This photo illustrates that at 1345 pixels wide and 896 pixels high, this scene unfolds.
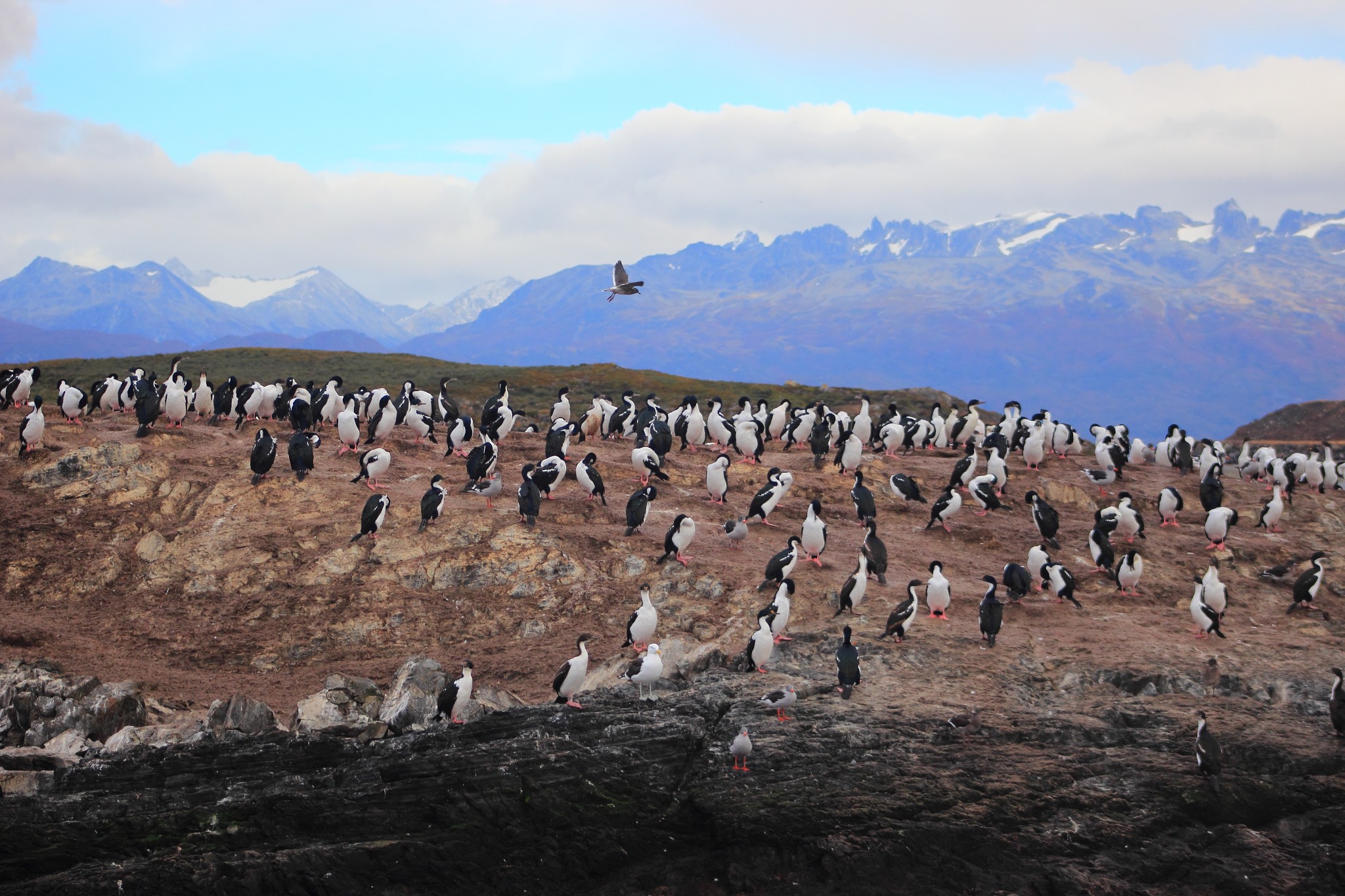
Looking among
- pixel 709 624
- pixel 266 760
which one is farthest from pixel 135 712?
pixel 709 624

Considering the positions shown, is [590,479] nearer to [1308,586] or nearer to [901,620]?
[901,620]

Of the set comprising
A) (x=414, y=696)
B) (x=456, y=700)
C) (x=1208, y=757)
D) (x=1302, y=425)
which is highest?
(x=1302, y=425)

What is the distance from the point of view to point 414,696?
14148mm

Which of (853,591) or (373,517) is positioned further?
(373,517)

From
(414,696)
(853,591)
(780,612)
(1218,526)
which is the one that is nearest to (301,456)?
(414,696)

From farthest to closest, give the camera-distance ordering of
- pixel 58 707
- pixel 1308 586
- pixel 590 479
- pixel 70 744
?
1. pixel 590 479
2. pixel 1308 586
3. pixel 58 707
4. pixel 70 744

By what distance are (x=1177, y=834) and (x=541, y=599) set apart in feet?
38.0

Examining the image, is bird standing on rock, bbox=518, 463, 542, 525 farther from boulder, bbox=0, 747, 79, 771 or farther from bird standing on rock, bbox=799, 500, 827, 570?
boulder, bbox=0, 747, 79, 771

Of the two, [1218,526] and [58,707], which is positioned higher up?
[1218,526]

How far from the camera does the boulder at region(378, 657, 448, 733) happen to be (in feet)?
45.6

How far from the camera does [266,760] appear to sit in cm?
1228

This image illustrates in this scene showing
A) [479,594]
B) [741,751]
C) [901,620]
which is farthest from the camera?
[479,594]

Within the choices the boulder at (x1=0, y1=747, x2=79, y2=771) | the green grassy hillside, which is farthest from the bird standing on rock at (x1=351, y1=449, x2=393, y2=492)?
the green grassy hillside

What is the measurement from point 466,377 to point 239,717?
6249 centimetres
